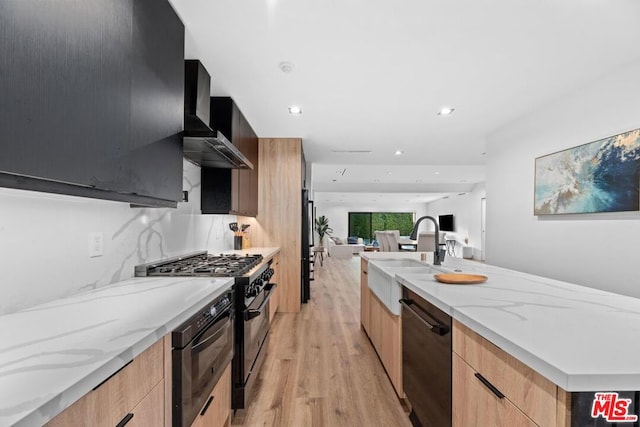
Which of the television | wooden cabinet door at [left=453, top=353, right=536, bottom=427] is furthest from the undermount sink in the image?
the television

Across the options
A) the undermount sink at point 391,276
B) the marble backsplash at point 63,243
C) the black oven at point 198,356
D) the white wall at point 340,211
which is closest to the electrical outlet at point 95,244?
the marble backsplash at point 63,243

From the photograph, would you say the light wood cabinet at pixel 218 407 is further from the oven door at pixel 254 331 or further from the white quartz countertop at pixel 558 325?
the white quartz countertop at pixel 558 325

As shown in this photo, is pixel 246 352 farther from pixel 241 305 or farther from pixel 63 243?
pixel 63 243

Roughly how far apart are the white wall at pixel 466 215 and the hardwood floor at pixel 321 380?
742cm

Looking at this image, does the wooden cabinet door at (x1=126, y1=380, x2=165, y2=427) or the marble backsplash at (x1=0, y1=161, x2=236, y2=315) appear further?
the marble backsplash at (x1=0, y1=161, x2=236, y2=315)

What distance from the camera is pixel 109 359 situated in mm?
743

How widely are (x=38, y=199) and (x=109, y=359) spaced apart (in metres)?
0.88

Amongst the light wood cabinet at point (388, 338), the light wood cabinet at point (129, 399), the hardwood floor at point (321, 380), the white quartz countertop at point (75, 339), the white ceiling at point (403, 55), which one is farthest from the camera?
the light wood cabinet at point (388, 338)

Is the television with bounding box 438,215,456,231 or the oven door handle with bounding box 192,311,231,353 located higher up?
the television with bounding box 438,215,456,231

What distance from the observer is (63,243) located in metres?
1.33

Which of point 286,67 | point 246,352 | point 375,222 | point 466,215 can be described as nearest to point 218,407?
point 246,352

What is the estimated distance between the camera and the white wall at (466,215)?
973cm

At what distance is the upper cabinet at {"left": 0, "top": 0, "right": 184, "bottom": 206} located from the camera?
79 cm

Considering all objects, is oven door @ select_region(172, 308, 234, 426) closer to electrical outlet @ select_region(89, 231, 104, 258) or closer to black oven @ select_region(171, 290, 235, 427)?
black oven @ select_region(171, 290, 235, 427)
